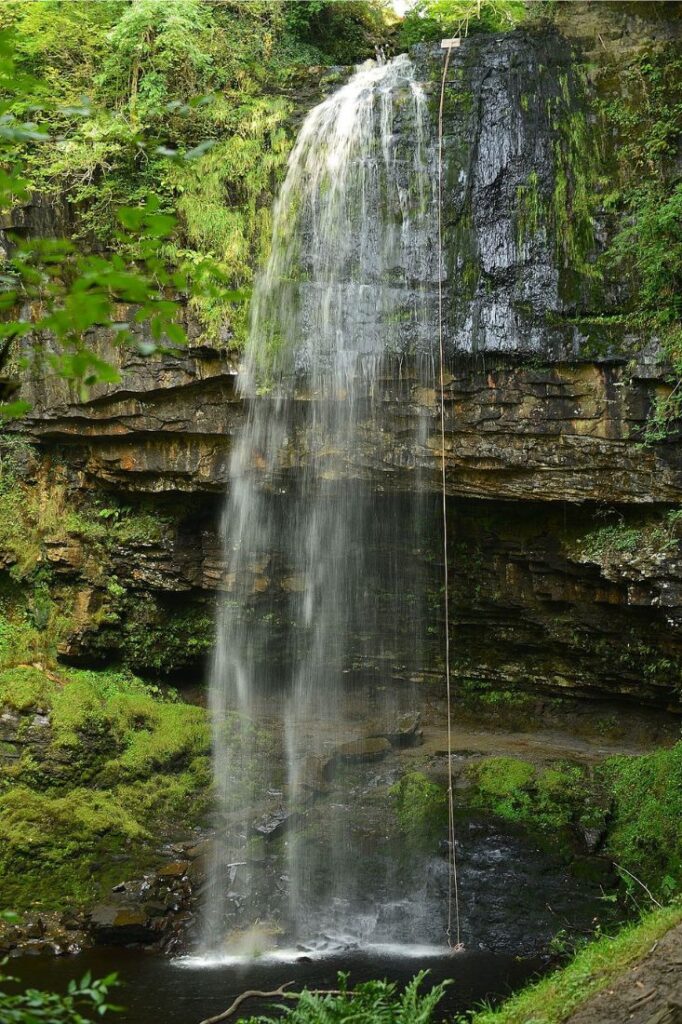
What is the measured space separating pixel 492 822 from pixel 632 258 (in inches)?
243

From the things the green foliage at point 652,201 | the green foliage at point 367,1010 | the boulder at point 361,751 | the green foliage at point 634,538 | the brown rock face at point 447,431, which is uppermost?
the green foliage at point 652,201

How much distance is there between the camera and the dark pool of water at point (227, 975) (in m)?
6.91

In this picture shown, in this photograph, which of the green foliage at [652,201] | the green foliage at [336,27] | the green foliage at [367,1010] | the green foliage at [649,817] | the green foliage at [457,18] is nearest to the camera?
the green foliage at [367,1010]

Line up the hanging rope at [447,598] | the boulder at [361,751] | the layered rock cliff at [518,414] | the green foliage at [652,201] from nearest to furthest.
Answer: the hanging rope at [447,598] → the green foliage at [652,201] → the layered rock cliff at [518,414] → the boulder at [361,751]

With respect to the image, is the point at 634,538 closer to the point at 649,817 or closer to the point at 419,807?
the point at 649,817

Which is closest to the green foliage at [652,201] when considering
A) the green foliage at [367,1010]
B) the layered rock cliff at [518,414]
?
the layered rock cliff at [518,414]

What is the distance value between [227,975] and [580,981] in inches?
129

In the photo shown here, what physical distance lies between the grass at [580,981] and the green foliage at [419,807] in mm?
2872

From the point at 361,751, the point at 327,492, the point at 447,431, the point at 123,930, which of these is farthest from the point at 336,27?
the point at 123,930

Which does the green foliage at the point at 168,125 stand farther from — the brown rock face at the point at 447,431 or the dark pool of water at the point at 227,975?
the dark pool of water at the point at 227,975

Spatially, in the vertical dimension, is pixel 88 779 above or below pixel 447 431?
below

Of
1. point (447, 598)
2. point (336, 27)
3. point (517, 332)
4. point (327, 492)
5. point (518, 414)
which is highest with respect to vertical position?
point (336, 27)

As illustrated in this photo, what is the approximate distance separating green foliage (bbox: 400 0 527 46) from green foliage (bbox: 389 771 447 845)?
9334 millimetres

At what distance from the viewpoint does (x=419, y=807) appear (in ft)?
31.7
